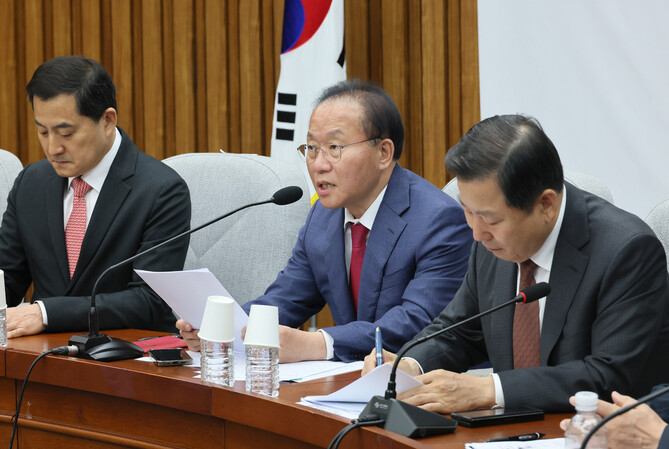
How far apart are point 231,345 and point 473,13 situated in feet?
8.00

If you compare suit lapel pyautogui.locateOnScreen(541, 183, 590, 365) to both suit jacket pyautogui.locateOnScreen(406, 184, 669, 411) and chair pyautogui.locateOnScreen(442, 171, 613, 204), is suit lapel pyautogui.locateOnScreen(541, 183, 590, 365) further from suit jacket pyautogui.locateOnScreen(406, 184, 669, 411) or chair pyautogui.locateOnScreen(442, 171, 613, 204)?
chair pyautogui.locateOnScreen(442, 171, 613, 204)

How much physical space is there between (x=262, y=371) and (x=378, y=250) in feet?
2.56

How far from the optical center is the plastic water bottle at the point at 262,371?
188cm

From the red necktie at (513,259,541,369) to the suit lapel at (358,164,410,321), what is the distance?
0.62m

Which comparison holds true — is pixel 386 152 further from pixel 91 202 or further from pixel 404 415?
pixel 404 415

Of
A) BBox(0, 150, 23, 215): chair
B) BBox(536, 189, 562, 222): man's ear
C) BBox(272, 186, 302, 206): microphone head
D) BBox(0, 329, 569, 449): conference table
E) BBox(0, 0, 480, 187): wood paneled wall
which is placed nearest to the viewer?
BBox(0, 329, 569, 449): conference table

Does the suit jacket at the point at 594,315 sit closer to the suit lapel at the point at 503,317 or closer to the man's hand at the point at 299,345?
the suit lapel at the point at 503,317

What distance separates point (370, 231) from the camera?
2.63m

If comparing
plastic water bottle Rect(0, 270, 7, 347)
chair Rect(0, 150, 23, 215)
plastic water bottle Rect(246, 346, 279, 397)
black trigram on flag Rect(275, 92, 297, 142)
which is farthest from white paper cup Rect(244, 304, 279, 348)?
chair Rect(0, 150, 23, 215)

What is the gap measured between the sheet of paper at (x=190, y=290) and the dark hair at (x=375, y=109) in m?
0.76

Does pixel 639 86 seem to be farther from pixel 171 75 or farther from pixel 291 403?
pixel 171 75

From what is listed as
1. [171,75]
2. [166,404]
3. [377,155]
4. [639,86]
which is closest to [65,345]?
[166,404]

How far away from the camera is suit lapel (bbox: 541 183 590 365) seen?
1.89 meters

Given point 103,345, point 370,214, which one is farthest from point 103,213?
point 370,214
